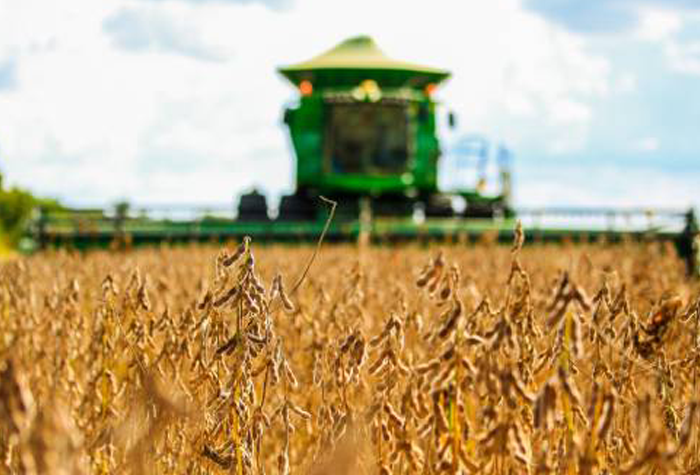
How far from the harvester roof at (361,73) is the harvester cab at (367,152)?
25mm

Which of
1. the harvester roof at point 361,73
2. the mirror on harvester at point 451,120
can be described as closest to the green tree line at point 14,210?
the harvester roof at point 361,73

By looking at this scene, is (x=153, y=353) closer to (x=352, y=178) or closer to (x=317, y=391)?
(x=317, y=391)

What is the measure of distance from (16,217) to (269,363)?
39561 mm

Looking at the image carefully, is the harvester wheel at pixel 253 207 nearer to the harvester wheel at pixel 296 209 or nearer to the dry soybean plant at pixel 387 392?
the harvester wheel at pixel 296 209

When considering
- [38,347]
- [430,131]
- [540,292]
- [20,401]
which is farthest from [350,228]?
[20,401]

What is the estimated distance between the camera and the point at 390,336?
76.9 inches

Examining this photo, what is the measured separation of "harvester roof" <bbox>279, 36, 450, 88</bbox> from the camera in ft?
63.3

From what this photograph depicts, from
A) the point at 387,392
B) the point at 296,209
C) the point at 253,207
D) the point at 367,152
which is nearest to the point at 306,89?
the point at 367,152

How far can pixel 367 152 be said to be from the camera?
18125 millimetres

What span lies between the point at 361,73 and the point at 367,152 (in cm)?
187

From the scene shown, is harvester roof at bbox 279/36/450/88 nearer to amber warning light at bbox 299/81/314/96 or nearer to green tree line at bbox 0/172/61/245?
amber warning light at bbox 299/81/314/96

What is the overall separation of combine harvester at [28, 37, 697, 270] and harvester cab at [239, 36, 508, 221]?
17 mm

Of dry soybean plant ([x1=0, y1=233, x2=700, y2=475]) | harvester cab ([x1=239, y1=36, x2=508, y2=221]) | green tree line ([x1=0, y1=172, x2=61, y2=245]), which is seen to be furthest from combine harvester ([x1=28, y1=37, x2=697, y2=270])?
green tree line ([x1=0, y1=172, x2=61, y2=245])

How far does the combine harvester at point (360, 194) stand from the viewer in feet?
51.6
